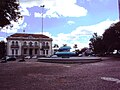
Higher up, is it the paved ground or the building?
the building

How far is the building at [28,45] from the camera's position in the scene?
13962 cm

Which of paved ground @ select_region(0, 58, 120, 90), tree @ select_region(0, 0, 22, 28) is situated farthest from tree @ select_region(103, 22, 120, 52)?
paved ground @ select_region(0, 58, 120, 90)

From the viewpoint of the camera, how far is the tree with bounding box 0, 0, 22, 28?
26.4m

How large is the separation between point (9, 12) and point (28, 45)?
115 metres

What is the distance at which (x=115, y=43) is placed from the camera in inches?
3056

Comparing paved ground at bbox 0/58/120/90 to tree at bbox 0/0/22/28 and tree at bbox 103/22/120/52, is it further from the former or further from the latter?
tree at bbox 103/22/120/52

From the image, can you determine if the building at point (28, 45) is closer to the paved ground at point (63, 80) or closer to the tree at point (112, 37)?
the tree at point (112, 37)

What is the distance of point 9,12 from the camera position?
28172 mm

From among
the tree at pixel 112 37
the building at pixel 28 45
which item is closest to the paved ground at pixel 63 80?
the tree at pixel 112 37

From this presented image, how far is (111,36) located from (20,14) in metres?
51.7

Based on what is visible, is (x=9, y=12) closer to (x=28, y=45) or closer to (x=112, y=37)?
(x=112, y=37)

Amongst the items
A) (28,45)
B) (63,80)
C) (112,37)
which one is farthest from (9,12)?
(28,45)

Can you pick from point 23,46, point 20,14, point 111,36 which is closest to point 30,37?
point 23,46

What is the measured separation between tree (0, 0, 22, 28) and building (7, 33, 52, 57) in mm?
109387
